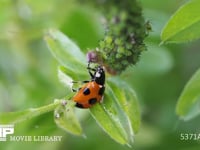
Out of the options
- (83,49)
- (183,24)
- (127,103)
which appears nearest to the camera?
(183,24)

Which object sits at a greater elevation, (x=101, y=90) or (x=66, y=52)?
(x=66, y=52)

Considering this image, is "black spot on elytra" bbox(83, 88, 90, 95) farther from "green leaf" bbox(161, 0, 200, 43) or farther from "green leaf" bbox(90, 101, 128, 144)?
"green leaf" bbox(161, 0, 200, 43)

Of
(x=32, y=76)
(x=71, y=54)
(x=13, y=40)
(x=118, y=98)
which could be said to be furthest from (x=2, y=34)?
(x=118, y=98)

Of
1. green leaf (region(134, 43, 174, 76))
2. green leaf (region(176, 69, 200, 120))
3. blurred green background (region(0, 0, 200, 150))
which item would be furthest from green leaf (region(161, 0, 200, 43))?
green leaf (region(134, 43, 174, 76))

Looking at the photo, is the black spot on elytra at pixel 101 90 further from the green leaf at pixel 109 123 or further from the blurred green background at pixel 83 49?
the blurred green background at pixel 83 49

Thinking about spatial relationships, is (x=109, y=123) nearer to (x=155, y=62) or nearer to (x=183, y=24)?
(x=183, y=24)

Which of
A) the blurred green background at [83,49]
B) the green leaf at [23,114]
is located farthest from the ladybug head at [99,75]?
the blurred green background at [83,49]

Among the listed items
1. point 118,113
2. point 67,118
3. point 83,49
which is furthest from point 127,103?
point 83,49
